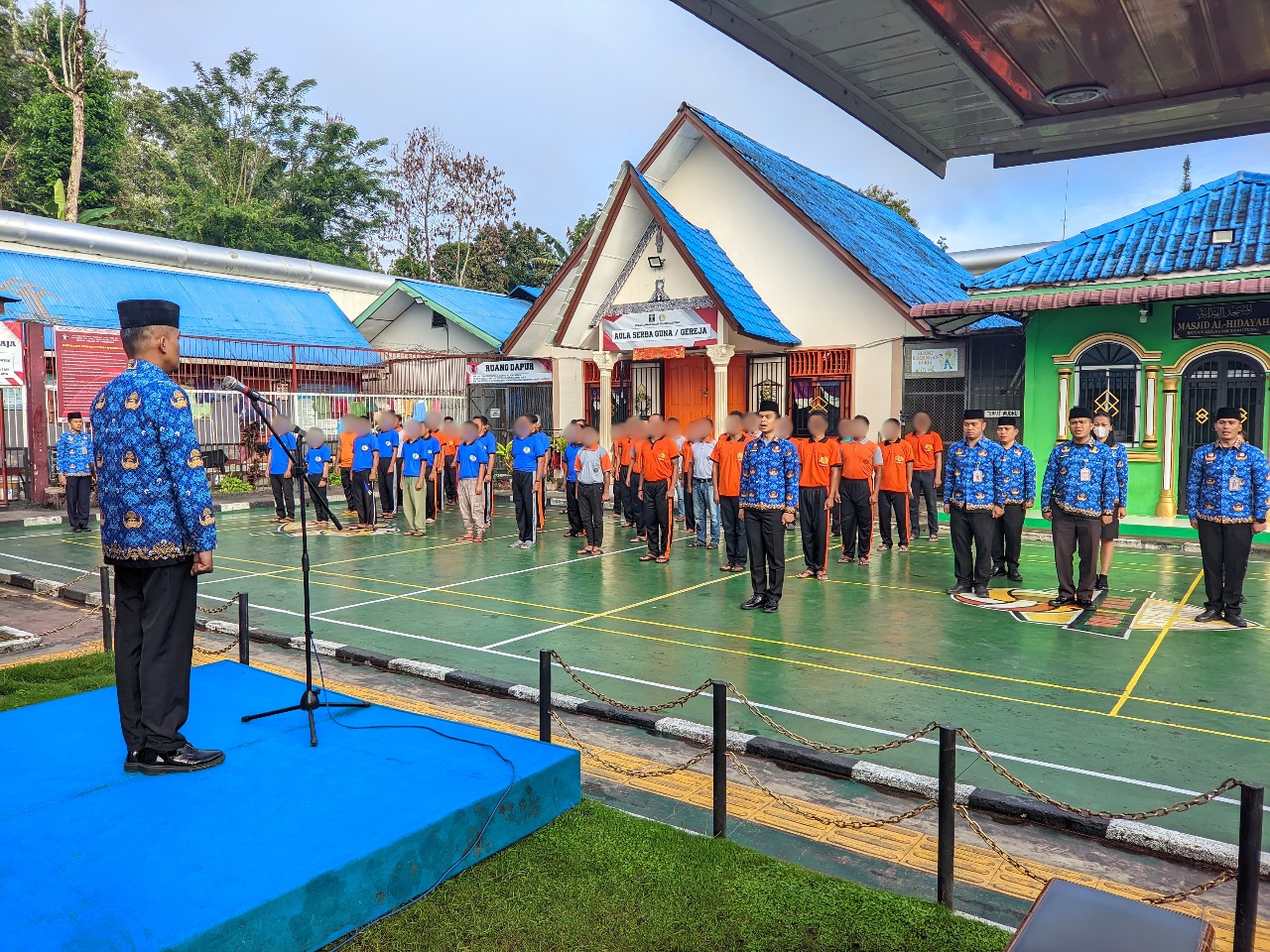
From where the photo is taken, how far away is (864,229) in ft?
67.7

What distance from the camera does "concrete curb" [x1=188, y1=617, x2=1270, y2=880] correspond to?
430cm

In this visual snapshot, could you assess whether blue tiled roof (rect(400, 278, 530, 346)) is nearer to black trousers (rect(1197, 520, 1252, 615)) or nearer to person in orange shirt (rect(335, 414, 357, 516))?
person in orange shirt (rect(335, 414, 357, 516))

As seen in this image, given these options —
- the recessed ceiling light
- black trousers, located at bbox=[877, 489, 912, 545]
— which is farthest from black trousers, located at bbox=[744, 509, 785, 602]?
the recessed ceiling light

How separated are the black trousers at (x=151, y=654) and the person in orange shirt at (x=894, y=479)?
10597mm

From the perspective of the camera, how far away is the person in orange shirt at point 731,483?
11195 mm

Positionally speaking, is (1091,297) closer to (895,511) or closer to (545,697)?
(895,511)

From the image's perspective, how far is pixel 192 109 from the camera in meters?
40.7

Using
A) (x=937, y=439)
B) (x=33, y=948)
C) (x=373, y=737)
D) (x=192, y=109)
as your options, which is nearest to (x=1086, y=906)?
(x=33, y=948)

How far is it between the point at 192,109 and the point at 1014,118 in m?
46.7

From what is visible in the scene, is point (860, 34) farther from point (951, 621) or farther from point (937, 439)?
point (937, 439)

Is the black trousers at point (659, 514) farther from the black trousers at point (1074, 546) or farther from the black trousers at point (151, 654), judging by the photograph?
the black trousers at point (151, 654)

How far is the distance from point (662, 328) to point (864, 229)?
6.02 meters

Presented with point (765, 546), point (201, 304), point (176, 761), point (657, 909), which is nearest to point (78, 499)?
point (201, 304)

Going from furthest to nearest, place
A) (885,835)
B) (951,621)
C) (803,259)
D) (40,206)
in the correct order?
(40,206) → (803,259) → (951,621) → (885,835)
